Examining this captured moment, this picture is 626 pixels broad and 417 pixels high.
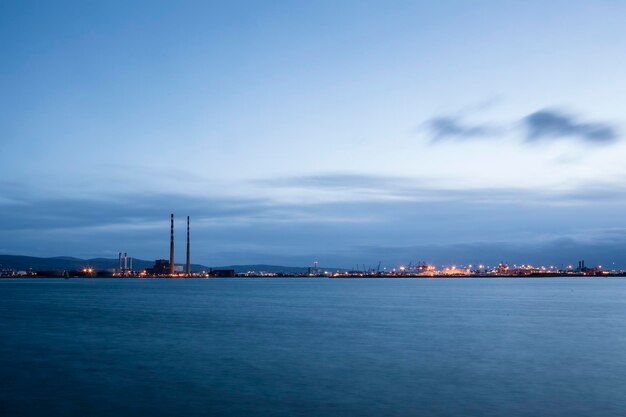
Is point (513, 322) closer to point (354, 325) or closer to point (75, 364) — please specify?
point (354, 325)

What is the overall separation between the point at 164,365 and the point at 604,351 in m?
21.4

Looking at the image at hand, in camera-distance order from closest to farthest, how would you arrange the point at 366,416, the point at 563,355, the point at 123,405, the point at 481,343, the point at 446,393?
the point at 366,416 → the point at 123,405 → the point at 446,393 → the point at 563,355 → the point at 481,343

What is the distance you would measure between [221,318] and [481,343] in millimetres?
24337

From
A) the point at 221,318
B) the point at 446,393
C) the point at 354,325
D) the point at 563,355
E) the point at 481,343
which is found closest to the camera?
the point at 446,393

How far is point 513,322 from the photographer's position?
45656 mm

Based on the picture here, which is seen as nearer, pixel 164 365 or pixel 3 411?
pixel 3 411

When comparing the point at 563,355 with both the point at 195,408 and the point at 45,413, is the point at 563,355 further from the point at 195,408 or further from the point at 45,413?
the point at 45,413

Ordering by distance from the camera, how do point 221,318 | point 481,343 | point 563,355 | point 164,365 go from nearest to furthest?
1. point 164,365
2. point 563,355
3. point 481,343
4. point 221,318

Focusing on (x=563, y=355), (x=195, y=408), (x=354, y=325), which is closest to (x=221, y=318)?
(x=354, y=325)

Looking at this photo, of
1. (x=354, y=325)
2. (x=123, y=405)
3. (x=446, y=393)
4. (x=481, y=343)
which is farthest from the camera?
(x=354, y=325)

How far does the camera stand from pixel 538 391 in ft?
67.4

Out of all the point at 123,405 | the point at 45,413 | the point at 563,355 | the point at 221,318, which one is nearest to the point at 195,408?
the point at 123,405

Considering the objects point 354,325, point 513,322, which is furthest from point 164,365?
point 513,322

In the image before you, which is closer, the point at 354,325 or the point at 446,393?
the point at 446,393
